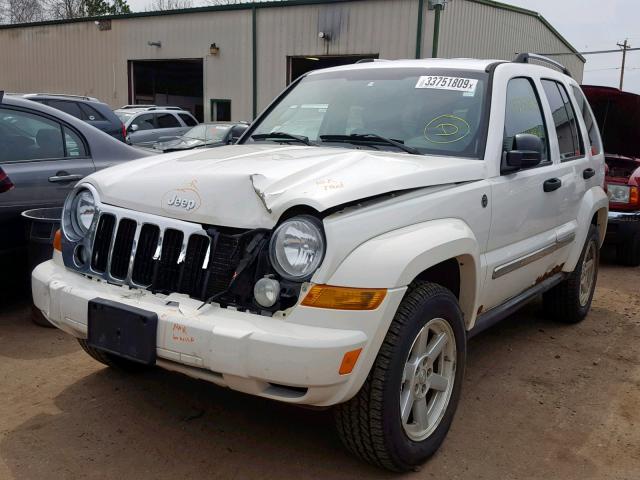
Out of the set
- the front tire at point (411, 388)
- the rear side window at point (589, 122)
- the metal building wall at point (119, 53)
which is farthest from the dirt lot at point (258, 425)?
the metal building wall at point (119, 53)

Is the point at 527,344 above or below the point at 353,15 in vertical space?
below

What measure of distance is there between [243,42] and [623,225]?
57.0 feet

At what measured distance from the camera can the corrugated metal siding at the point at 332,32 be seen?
1911cm

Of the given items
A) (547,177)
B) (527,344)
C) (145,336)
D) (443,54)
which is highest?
(443,54)

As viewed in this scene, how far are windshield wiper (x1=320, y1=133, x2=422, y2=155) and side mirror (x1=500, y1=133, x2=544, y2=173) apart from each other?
0.50 metres

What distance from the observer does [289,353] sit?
91.1 inches

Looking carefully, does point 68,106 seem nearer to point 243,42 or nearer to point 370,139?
point 370,139

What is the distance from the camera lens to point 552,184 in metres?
4.00

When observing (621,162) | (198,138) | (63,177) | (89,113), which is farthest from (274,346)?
(198,138)

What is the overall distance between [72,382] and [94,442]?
779 millimetres

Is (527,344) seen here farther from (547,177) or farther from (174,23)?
(174,23)

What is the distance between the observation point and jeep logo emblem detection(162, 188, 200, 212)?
2.67m

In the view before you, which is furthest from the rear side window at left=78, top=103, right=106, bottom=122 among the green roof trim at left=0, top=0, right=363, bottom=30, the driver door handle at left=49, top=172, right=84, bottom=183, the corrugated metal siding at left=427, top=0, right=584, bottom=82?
the green roof trim at left=0, top=0, right=363, bottom=30

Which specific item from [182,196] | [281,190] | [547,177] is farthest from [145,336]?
[547,177]
